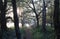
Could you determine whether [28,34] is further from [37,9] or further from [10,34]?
[37,9]

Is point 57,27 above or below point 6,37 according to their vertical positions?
above

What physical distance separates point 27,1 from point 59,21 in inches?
530

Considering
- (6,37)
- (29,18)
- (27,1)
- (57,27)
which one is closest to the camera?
(57,27)

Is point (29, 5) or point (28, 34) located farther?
point (29, 5)

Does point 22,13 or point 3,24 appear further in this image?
point 22,13

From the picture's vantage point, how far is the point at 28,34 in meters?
9.90

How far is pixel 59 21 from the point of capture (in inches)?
364

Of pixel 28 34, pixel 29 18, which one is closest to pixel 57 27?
pixel 28 34

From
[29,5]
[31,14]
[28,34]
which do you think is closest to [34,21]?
[31,14]

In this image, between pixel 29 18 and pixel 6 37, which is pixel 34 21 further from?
pixel 6 37

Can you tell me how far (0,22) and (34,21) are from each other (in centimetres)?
1118

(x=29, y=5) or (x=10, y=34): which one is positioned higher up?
(x=29, y=5)

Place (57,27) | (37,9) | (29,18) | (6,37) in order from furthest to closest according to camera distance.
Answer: (29,18) → (37,9) → (6,37) → (57,27)

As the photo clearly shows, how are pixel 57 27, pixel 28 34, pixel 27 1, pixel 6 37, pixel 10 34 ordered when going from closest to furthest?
pixel 57 27
pixel 28 34
pixel 6 37
pixel 10 34
pixel 27 1
